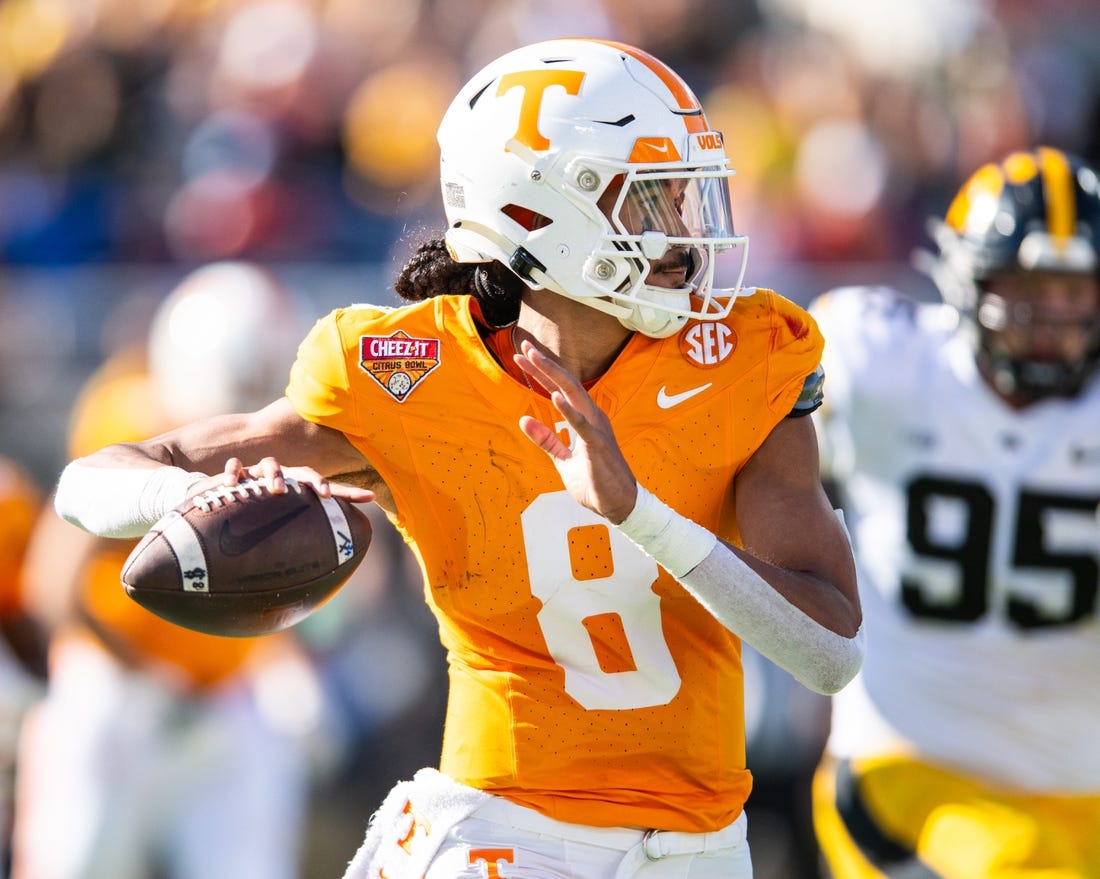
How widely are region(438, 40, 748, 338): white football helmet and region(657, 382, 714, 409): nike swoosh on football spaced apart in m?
0.12

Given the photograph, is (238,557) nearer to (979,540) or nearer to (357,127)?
A: (979,540)

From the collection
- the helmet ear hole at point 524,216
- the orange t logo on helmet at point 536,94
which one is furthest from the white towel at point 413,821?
the orange t logo on helmet at point 536,94

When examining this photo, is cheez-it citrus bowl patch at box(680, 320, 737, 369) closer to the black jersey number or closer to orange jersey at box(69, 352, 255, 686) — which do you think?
the black jersey number

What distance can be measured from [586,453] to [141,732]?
126 inches

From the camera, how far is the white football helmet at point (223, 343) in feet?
18.9

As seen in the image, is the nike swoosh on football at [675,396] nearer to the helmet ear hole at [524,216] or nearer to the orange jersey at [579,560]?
the orange jersey at [579,560]

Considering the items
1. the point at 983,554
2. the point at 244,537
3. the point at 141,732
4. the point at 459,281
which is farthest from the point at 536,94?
the point at 141,732

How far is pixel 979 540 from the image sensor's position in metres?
4.39

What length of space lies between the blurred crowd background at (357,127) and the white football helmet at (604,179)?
9.91ft

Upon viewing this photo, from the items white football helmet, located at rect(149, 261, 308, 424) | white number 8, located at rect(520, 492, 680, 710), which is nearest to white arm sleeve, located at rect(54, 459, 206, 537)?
white number 8, located at rect(520, 492, 680, 710)

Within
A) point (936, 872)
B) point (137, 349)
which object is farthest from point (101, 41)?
point (936, 872)

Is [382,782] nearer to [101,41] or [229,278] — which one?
[229,278]

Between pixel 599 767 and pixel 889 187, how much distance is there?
16.4 ft

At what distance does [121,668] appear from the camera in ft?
17.7
